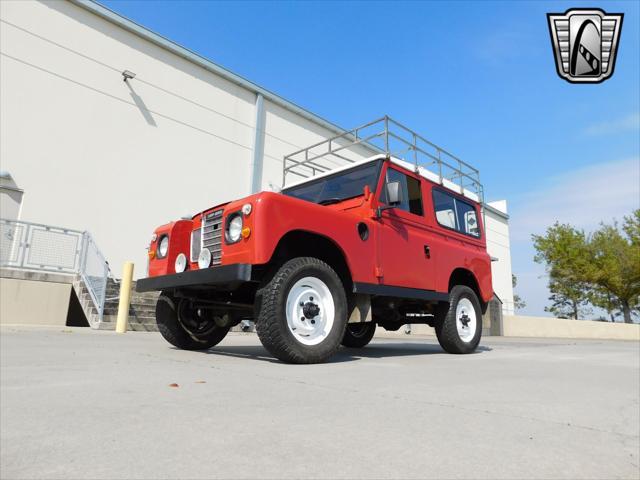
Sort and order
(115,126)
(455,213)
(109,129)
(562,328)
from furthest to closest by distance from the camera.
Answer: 1. (562,328)
2. (115,126)
3. (109,129)
4. (455,213)

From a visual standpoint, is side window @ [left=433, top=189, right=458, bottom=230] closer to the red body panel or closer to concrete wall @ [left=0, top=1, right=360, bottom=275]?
the red body panel

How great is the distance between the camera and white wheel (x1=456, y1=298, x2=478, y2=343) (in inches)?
218

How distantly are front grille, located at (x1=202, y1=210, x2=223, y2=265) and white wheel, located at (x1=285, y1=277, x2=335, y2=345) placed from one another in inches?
30.4

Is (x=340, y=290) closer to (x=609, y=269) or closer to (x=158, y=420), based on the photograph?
(x=158, y=420)

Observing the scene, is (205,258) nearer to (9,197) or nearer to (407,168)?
(407,168)

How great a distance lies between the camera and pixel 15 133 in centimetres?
1172

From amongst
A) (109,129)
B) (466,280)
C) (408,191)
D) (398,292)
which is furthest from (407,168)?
(109,129)

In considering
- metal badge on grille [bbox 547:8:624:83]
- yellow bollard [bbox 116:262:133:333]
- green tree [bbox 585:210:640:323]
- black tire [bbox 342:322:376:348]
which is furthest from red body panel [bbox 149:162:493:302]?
green tree [bbox 585:210:640:323]

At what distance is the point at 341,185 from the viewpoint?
4945 millimetres

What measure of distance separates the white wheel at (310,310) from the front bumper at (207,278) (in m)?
0.44

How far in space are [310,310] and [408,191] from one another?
2.15 m

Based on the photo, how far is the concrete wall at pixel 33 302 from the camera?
9.04 metres

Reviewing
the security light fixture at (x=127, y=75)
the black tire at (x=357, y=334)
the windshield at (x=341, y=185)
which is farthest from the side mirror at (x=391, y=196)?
the security light fixture at (x=127, y=75)

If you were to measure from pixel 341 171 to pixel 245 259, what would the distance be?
2025mm
